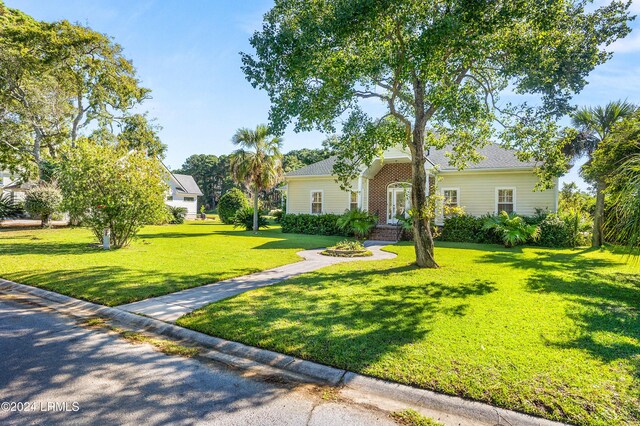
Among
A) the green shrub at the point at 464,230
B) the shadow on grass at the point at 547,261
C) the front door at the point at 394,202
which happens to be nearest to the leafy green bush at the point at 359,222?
the front door at the point at 394,202

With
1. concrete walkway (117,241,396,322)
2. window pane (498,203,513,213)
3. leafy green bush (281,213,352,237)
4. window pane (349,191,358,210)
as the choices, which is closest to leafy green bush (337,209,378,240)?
leafy green bush (281,213,352,237)

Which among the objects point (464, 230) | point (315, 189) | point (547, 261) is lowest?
point (547, 261)

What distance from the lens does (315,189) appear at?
2180 centimetres

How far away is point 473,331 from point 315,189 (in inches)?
698

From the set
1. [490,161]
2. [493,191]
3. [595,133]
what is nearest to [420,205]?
[493,191]

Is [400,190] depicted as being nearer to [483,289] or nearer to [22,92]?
[483,289]

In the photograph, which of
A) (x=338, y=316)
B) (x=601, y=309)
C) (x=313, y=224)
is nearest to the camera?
(x=338, y=316)

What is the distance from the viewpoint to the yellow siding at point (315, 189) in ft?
68.8

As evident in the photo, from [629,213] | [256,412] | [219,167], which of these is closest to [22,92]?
[256,412]

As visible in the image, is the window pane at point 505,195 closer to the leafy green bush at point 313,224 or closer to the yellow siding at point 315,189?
the leafy green bush at point 313,224

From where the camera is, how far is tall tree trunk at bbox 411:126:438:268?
8992 millimetres

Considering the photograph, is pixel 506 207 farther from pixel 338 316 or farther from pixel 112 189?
pixel 112 189

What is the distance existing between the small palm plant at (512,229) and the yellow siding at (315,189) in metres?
8.34

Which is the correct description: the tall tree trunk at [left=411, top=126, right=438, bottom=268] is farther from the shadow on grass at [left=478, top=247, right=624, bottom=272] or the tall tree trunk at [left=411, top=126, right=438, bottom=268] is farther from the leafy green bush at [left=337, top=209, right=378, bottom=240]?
the leafy green bush at [left=337, top=209, right=378, bottom=240]
